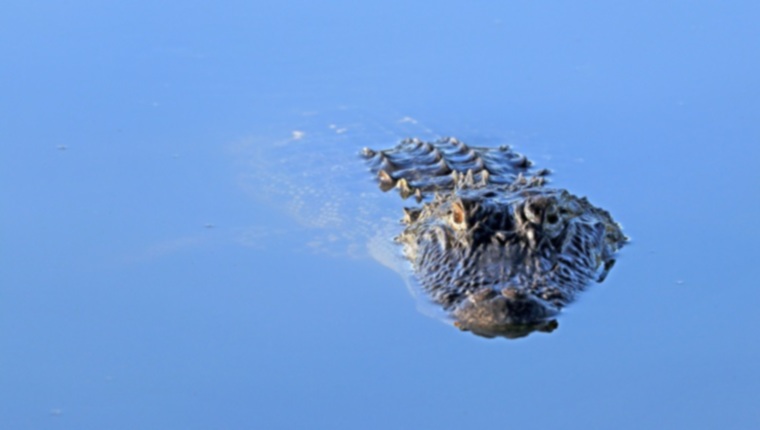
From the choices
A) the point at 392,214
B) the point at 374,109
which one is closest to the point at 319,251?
the point at 392,214

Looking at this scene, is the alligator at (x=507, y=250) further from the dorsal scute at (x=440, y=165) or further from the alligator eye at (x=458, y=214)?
the dorsal scute at (x=440, y=165)

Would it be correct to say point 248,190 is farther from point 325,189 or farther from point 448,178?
point 448,178

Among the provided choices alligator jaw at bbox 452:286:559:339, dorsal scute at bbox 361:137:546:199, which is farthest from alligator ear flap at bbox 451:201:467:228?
dorsal scute at bbox 361:137:546:199

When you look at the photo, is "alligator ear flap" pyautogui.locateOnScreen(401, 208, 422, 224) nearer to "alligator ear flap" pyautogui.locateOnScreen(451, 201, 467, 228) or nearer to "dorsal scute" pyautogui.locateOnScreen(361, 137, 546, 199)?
"dorsal scute" pyautogui.locateOnScreen(361, 137, 546, 199)

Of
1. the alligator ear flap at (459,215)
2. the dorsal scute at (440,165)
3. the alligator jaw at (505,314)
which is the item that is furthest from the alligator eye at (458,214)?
the dorsal scute at (440,165)

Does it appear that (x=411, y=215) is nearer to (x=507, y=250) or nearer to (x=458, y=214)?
(x=458, y=214)

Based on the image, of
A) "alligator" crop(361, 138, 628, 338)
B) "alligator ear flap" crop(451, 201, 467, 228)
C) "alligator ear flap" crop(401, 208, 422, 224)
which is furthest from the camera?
"alligator ear flap" crop(401, 208, 422, 224)

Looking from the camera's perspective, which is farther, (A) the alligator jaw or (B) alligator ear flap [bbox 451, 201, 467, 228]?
(B) alligator ear flap [bbox 451, 201, 467, 228]
